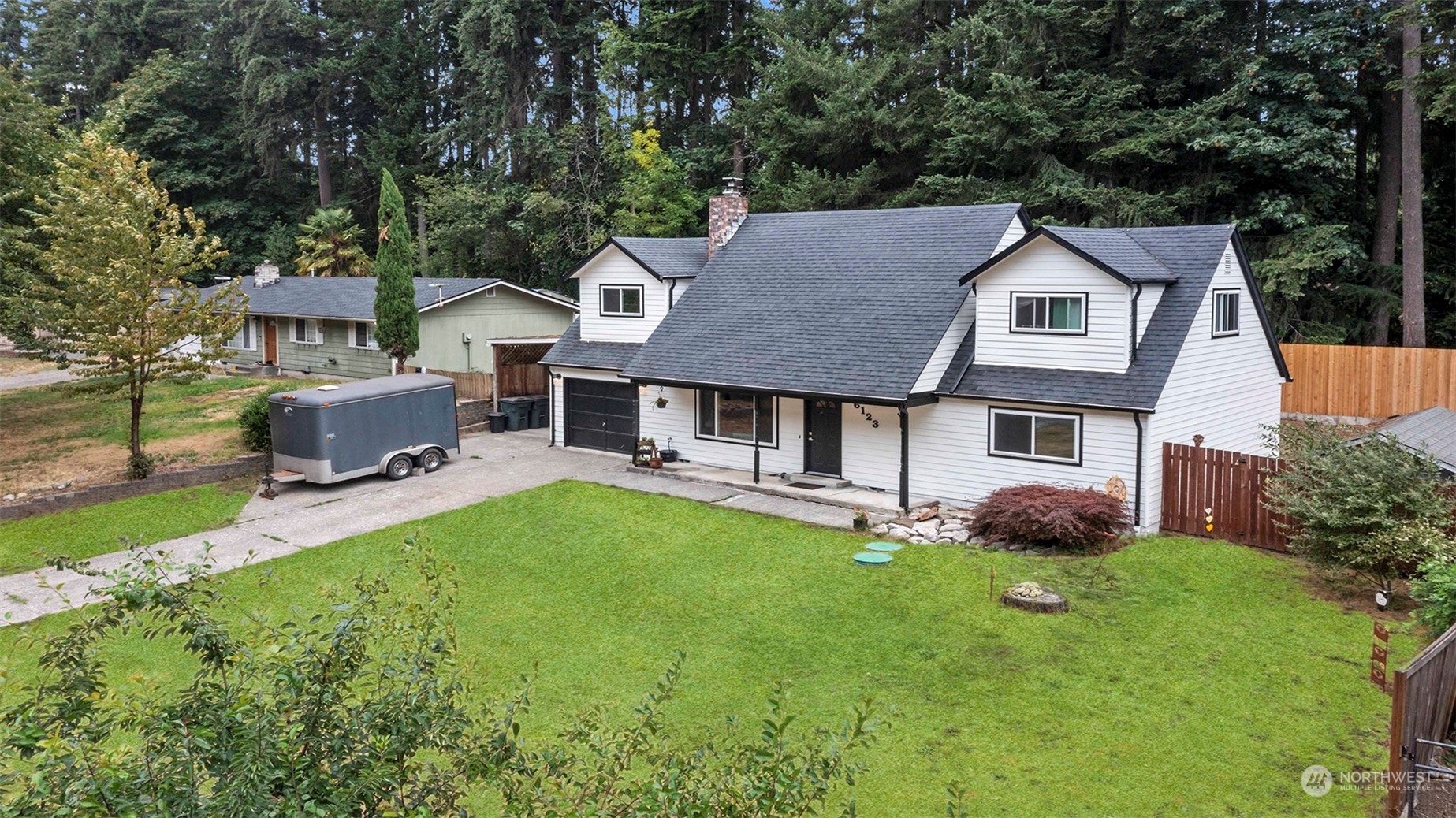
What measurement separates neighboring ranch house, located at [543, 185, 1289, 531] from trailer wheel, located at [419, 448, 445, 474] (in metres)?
4.01

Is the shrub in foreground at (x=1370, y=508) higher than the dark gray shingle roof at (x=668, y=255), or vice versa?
the dark gray shingle roof at (x=668, y=255)

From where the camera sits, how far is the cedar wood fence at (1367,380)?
25594mm

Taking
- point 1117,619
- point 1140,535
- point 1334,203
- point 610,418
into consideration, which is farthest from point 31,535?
point 1334,203

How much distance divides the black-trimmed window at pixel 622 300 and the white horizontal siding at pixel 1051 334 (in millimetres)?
9591

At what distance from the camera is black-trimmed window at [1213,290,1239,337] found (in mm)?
18891

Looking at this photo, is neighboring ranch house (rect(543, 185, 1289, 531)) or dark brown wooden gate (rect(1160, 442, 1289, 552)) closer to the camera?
dark brown wooden gate (rect(1160, 442, 1289, 552))

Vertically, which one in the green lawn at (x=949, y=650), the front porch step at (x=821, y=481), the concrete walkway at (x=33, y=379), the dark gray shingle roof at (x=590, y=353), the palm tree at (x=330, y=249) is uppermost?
the palm tree at (x=330, y=249)

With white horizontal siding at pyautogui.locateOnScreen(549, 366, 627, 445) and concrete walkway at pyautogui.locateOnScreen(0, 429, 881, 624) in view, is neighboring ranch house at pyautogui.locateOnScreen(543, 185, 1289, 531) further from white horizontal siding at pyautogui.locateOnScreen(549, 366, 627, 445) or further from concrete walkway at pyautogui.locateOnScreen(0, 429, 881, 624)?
concrete walkway at pyautogui.locateOnScreen(0, 429, 881, 624)

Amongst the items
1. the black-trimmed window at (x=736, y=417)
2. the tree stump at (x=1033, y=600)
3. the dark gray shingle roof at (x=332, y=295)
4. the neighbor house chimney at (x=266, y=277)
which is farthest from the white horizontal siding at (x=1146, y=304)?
the neighbor house chimney at (x=266, y=277)

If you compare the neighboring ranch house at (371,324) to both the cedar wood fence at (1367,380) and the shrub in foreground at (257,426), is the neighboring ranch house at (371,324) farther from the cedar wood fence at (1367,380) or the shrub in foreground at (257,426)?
the cedar wood fence at (1367,380)

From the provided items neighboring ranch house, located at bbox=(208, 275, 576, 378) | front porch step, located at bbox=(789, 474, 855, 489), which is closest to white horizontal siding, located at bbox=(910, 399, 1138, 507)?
front porch step, located at bbox=(789, 474, 855, 489)

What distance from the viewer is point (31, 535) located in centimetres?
1831

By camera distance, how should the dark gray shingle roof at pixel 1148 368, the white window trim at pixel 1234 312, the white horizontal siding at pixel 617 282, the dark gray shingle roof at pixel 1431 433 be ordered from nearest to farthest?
the dark gray shingle roof at pixel 1431 433
the dark gray shingle roof at pixel 1148 368
the white window trim at pixel 1234 312
the white horizontal siding at pixel 617 282

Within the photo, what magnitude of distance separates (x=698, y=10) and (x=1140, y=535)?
3286 cm
